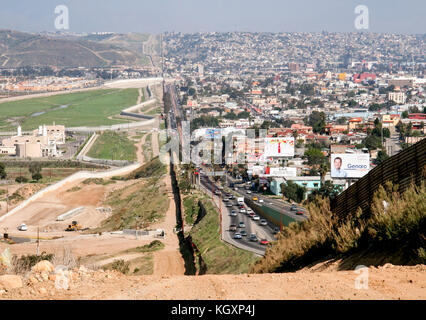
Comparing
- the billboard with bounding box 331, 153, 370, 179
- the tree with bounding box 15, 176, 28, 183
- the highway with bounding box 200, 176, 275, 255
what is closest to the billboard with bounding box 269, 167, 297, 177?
the highway with bounding box 200, 176, 275, 255

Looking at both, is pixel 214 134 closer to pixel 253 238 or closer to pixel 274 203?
pixel 274 203

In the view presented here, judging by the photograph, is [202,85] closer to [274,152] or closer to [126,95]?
[126,95]

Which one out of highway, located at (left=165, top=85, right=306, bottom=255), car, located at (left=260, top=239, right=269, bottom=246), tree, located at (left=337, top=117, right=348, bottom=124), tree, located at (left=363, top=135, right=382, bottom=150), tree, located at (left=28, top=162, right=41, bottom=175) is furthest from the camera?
tree, located at (left=337, top=117, right=348, bottom=124)

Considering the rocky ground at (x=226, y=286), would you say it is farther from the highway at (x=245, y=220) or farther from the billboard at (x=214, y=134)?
the billboard at (x=214, y=134)

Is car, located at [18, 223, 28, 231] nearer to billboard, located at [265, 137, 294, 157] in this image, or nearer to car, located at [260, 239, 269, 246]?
car, located at [260, 239, 269, 246]

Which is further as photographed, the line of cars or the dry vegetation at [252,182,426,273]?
the line of cars

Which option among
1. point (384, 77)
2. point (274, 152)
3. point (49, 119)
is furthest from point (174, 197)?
point (384, 77)
